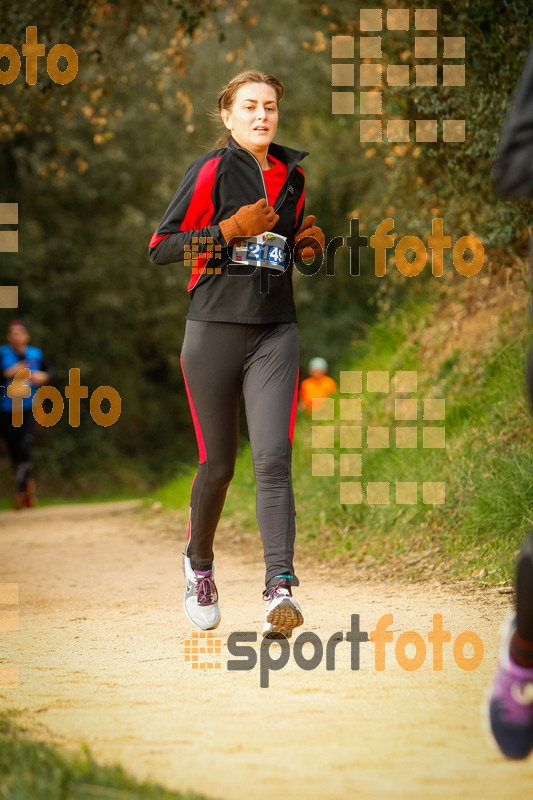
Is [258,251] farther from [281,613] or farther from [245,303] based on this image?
[281,613]

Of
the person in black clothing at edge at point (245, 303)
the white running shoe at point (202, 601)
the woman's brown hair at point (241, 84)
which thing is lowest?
the white running shoe at point (202, 601)

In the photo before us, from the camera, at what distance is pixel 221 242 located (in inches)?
163

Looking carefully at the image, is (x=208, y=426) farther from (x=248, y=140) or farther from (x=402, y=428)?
(x=402, y=428)

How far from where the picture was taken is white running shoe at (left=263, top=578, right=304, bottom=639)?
395 centimetres

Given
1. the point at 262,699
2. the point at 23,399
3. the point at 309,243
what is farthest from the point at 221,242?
the point at 23,399

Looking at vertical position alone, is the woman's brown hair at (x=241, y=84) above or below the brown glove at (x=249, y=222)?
above

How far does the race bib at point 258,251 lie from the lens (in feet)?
13.9

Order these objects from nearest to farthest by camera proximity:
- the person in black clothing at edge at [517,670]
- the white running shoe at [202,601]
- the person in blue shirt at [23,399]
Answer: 1. the person in black clothing at edge at [517,670]
2. the white running shoe at [202,601]
3. the person in blue shirt at [23,399]

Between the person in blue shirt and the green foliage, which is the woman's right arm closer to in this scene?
the green foliage

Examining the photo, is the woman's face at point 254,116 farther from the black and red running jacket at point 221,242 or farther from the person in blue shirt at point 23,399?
the person in blue shirt at point 23,399

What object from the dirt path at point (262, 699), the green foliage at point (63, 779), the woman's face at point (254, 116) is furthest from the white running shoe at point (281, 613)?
the woman's face at point (254, 116)

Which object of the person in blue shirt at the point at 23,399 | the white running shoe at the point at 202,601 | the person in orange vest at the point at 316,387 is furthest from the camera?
the person in blue shirt at the point at 23,399

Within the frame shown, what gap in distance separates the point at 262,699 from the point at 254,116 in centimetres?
243

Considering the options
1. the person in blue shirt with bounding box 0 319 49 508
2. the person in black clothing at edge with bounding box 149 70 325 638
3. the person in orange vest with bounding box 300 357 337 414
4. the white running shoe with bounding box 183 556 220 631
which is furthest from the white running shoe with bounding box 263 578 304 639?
the person in blue shirt with bounding box 0 319 49 508
